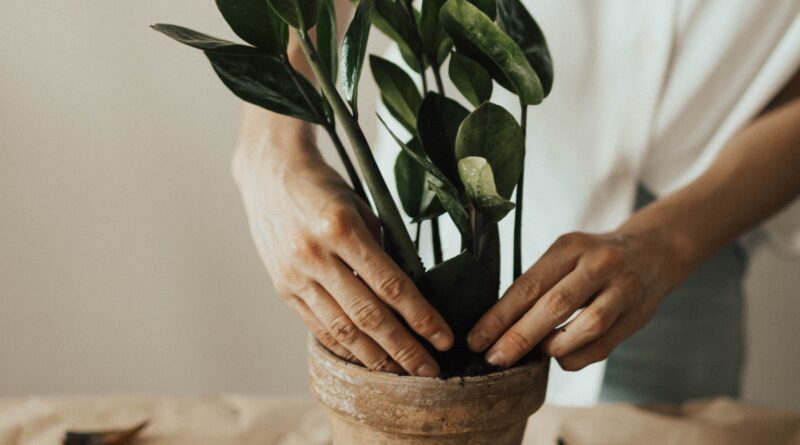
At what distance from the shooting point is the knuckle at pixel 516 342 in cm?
48

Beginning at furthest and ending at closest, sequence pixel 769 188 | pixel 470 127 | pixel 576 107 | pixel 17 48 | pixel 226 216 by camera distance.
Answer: pixel 226 216 < pixel 17 48 < pixel 576 107 < pixel 769 188 < pixel 470 127

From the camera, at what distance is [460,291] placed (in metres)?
0.49

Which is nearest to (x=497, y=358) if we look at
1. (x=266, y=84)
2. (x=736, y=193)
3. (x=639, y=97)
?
(x=266, y=84)

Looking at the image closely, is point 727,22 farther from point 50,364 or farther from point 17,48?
point 50,364

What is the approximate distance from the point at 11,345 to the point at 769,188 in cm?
119

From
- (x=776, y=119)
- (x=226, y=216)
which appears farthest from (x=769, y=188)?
(x=226, y=216)

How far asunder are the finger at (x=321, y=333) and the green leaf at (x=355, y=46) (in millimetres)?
148

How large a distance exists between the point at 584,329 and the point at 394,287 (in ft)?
0.43

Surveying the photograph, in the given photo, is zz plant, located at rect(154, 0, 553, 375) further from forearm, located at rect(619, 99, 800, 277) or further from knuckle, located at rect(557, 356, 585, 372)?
forearm, located at rect(619, 99, 800, 277)

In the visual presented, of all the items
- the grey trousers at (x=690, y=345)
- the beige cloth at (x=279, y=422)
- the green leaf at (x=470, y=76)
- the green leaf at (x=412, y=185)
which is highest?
the green leaf at (x=470, y=76)

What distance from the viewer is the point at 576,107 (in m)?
0.87

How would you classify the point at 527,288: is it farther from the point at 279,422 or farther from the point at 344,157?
the point at 279,422

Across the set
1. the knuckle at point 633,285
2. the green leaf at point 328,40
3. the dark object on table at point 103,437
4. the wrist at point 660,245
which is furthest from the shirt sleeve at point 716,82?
the dark object on table at point 103,437

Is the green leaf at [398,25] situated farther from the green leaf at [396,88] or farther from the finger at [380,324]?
the finger at [380,324]
